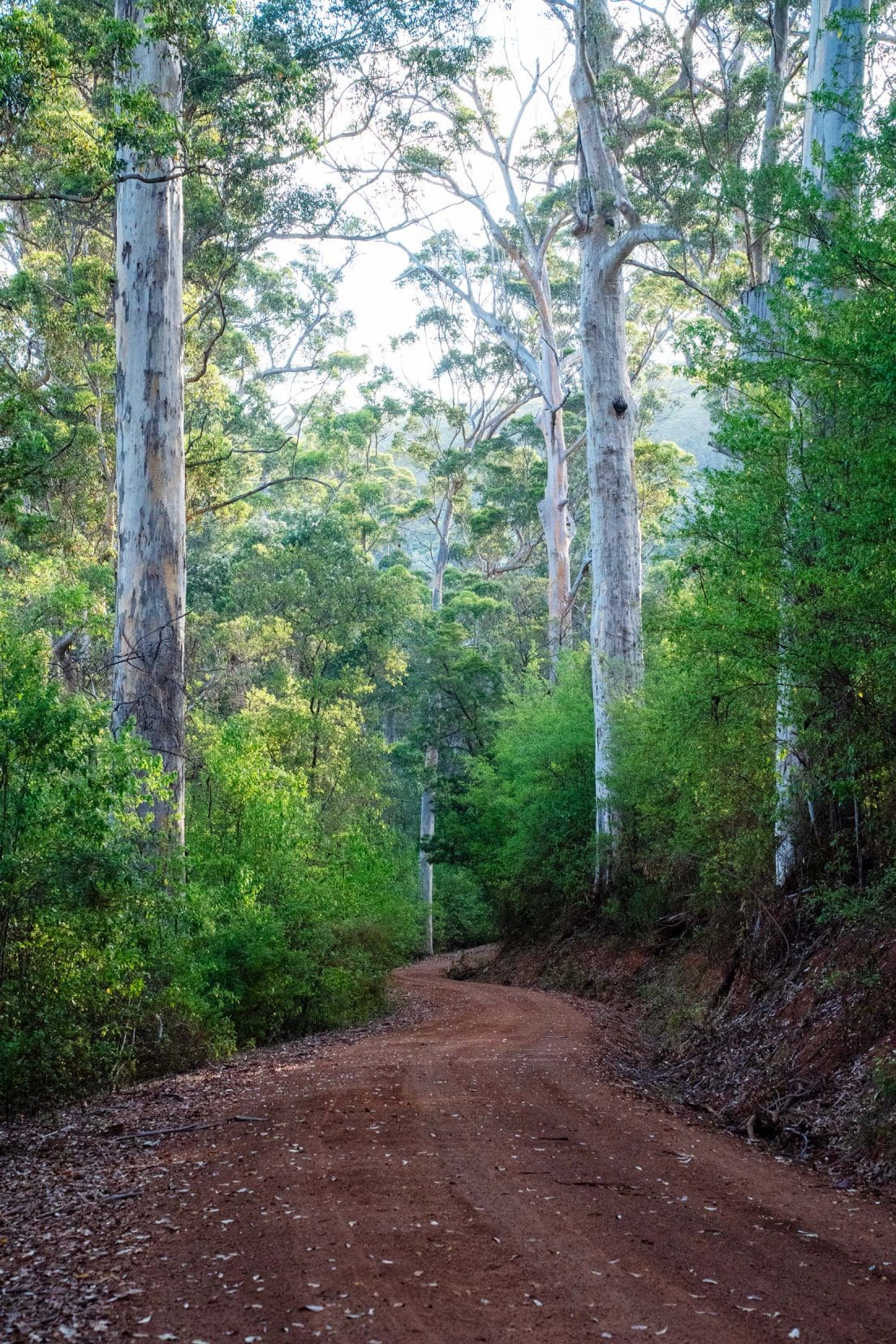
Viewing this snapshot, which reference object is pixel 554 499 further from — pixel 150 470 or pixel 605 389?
pixel 150 470

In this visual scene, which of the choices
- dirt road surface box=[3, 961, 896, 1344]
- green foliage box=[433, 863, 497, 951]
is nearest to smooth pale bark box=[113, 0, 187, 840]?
dirt road surface box=[3, 961, 896, 1344]

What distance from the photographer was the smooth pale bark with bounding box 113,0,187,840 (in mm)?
11141

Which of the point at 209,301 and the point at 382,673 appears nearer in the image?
the point at 209,301

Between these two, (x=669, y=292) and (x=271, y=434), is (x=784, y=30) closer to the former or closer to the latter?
(x=669, y=292)

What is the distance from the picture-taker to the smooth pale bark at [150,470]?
11141 millimetres

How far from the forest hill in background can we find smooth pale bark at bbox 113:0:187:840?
0.13 ft

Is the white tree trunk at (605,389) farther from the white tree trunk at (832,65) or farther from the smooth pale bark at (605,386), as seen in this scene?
the white tree trunk at (832,65)

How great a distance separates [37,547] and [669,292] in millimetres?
16880

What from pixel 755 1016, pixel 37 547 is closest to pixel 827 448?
pixel 755 1016

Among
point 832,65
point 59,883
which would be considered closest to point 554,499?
point 832,65

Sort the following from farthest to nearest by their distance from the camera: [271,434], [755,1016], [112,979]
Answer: [271,434]
[755,1016]
[112,979]

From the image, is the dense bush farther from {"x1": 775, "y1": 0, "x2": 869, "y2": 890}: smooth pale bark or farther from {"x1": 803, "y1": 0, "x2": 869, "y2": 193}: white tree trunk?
{"x1": 803, "y1": 0, "x2": 869, "y2": 193}: white tree trunk

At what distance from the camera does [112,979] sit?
7891 mm

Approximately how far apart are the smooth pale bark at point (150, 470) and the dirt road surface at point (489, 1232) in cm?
465
